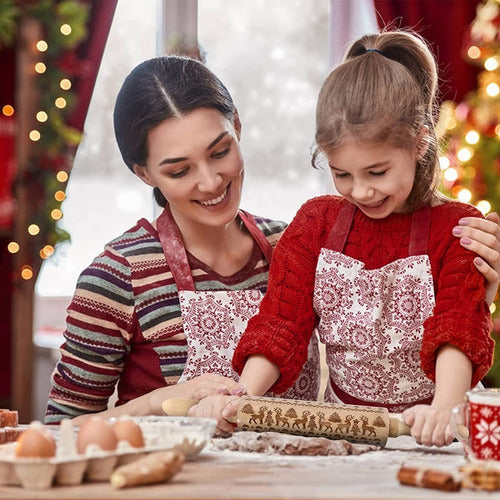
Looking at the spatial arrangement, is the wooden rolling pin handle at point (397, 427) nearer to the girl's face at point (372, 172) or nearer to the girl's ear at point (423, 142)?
the girl's face at point (372, 172)

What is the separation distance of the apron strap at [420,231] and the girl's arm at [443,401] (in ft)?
0.81

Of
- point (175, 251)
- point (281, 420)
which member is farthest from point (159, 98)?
point (281, 420)

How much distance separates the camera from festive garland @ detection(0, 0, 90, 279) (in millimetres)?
4219

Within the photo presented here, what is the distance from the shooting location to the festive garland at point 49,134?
13.8 ft

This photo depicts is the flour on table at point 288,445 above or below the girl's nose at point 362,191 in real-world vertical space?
below

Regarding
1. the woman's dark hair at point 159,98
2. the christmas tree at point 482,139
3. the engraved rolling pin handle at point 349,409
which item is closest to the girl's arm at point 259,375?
the engraved rolling pin handle at point 349,409

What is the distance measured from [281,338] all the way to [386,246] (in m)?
0.28

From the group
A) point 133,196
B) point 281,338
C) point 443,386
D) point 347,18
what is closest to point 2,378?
point 133,196

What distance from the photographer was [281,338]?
6.10 ft

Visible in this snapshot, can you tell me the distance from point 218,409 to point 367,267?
19.8 inches

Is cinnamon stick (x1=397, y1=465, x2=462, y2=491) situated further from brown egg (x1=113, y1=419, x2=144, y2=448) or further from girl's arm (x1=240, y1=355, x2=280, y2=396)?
girl's arm (x1=240, y1=355, x2=280, y2=396)

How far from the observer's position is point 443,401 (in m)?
1.66

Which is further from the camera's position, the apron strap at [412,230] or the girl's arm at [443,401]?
the apron strap at [412,230]

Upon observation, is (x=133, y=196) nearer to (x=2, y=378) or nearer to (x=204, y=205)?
(x=2, y=378)
